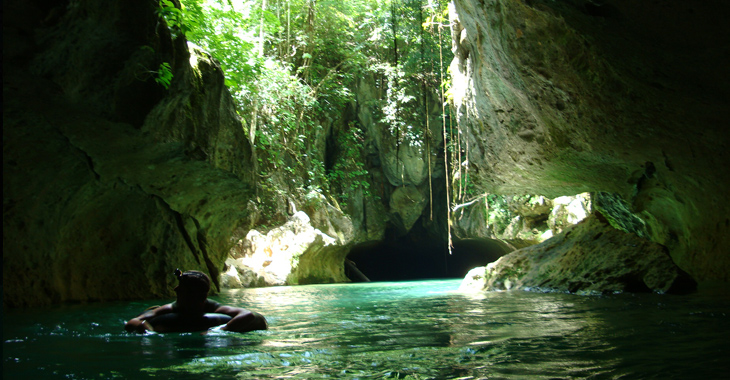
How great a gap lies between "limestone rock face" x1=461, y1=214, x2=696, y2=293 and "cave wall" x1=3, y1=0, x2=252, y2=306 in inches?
205

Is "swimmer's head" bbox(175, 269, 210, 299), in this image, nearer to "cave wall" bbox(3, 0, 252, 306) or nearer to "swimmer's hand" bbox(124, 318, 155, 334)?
"swimmer's hand" bbox(124, 318, 155, 334)

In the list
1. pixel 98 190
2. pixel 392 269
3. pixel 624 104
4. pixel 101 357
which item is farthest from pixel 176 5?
pixel 392 269

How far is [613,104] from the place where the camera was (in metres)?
5.18

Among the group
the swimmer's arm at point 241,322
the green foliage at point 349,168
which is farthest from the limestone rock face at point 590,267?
the green foliage at point 349,168

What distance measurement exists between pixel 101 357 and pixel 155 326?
109 centimetres

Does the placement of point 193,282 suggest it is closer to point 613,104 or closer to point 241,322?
point 241,322

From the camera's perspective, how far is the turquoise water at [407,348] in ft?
6.44

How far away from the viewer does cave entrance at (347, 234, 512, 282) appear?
74.1 ft

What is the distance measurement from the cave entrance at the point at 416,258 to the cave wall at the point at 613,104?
515 inches

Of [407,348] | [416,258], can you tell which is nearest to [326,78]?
[416,258]

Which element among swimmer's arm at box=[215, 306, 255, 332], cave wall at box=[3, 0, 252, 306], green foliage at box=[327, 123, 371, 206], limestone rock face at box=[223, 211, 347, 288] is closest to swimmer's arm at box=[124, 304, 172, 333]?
swimmer's arm at box=[215, 306, 255, 332]

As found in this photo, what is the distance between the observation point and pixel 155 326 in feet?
11.6

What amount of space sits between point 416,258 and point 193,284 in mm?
24125

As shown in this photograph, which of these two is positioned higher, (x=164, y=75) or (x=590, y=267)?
(x=164, y=75)
